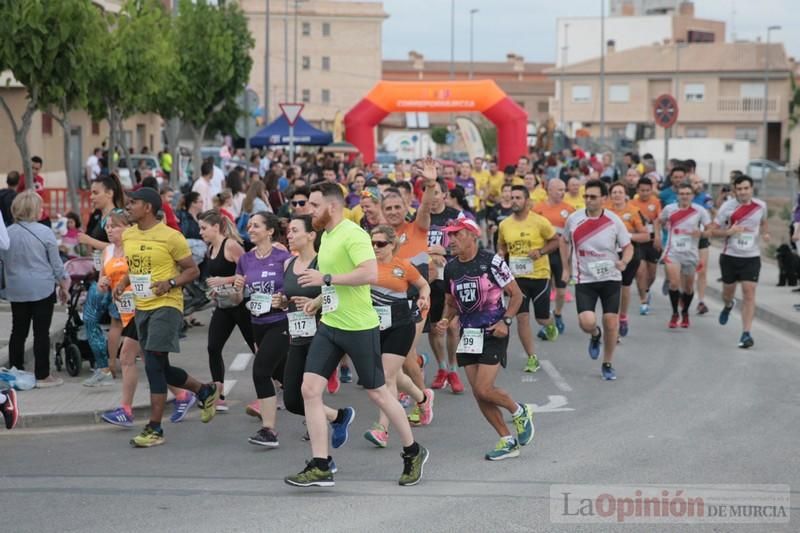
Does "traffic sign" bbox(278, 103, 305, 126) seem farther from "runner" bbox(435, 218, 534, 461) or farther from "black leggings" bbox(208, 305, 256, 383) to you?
"runner" bbox(435, 218, 534, 461)

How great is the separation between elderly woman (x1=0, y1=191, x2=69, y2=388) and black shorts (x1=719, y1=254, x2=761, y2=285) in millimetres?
7528

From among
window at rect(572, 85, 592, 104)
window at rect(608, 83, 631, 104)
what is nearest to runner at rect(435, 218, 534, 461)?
window at rect(608, 83, 631, 104)

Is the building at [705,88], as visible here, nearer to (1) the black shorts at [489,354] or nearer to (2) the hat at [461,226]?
(2) the hat at [461,226]

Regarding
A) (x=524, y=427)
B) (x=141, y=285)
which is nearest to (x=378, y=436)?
(x=524, y=427)

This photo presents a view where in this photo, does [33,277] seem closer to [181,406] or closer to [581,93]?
[181,406]

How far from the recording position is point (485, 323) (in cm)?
927

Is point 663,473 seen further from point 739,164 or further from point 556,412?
point 739,164

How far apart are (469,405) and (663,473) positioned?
9.75ft

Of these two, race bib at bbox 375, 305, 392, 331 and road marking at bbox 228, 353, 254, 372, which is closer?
race bib at bbox 375, 305, 392, 331

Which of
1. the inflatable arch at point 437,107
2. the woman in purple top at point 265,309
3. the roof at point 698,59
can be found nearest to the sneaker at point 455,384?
the woman in purple top at point 265,309

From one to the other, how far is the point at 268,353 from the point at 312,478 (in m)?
1.79

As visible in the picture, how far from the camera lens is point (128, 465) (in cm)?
901

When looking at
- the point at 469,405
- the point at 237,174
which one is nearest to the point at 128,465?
the point at 469,405

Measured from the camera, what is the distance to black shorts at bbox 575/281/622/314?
42.2ft
